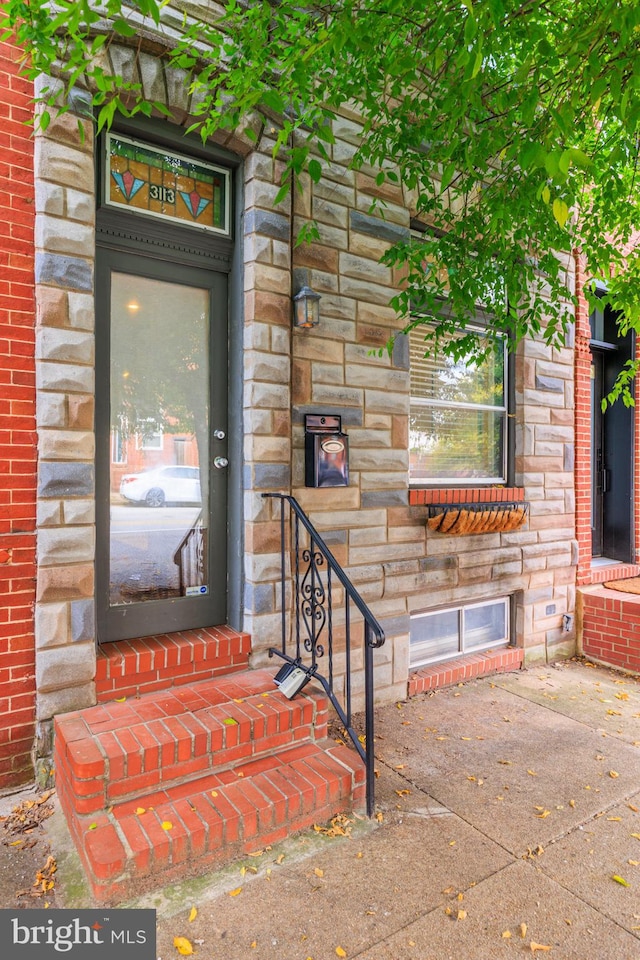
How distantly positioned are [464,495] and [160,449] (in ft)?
7.06

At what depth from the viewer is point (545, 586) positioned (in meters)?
4.61

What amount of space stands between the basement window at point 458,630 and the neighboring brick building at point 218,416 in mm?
17

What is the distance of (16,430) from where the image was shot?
8.04ft

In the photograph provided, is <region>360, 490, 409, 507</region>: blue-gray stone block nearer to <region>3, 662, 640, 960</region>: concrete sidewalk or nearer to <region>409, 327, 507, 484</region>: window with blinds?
<region>409, 327, 507, 484</region>: window with blinds

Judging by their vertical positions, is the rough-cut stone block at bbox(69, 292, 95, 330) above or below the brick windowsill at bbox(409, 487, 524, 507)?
above

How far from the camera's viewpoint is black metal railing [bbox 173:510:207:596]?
3.08m

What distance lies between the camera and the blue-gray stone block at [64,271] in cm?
246

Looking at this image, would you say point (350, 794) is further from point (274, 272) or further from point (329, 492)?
point (274, 272)

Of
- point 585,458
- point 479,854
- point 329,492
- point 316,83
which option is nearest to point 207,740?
point 479,854

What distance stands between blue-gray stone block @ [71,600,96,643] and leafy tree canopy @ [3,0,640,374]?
200cm

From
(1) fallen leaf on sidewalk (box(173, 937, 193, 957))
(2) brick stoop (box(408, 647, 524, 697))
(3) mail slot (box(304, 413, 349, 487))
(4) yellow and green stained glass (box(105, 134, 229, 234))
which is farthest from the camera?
(2) brick stoop (box(408, 647, 524, 697))

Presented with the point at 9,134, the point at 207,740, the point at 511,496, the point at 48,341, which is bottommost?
the point at 207,740

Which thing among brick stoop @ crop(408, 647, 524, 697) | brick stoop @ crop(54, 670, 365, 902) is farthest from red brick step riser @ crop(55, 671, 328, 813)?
brick stoop @ crop(408, 647, 524, 697)

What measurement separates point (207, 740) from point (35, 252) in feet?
7.34
